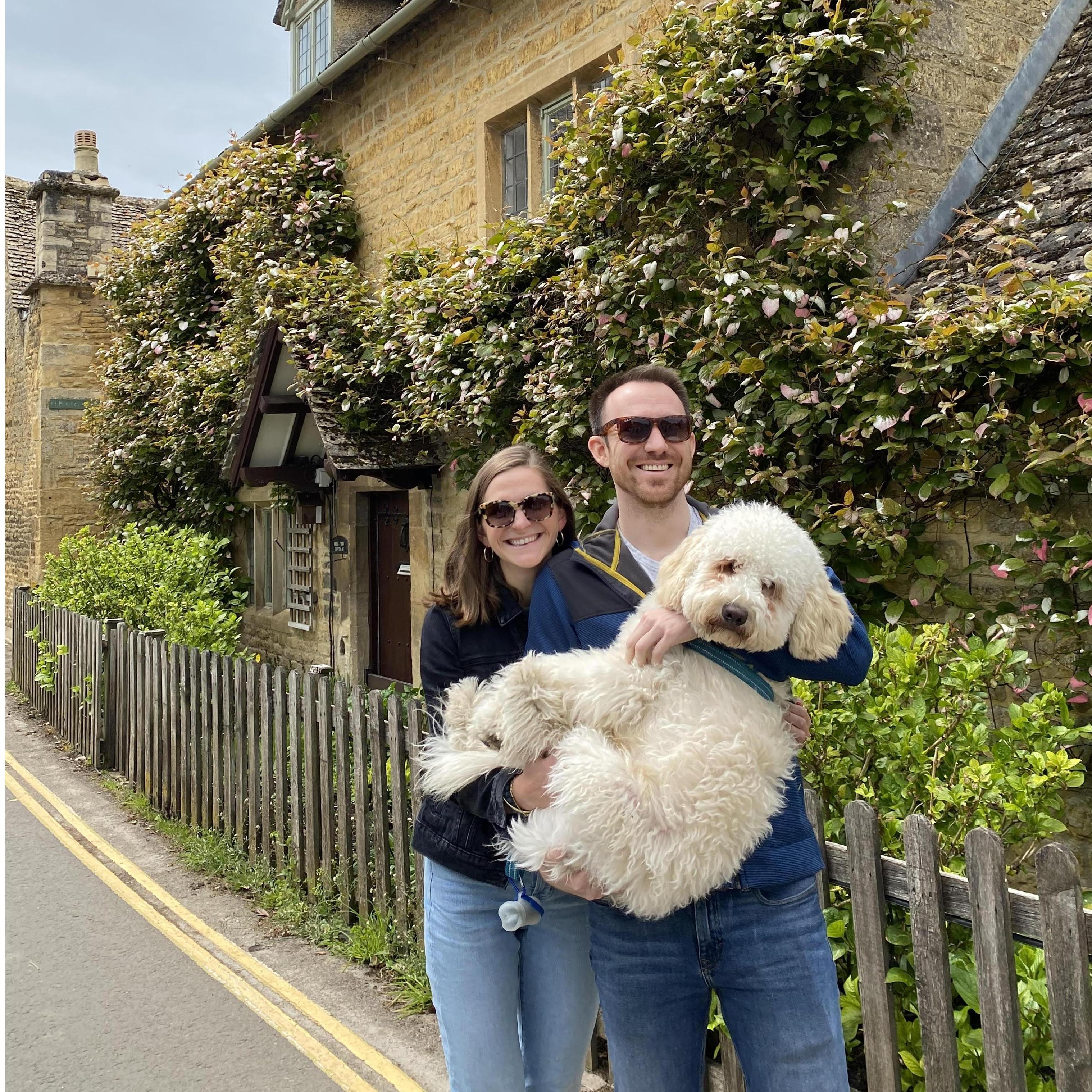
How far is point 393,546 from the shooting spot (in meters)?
10.9

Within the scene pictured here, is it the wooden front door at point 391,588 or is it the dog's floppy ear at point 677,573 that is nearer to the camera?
the dog's floppy ear at point 677,573

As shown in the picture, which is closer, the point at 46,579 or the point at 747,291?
the point at 747,291

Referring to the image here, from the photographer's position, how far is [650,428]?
2170 millimetres

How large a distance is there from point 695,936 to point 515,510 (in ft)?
3.60

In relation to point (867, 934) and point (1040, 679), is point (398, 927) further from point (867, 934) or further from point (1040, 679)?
point (1040, 679)

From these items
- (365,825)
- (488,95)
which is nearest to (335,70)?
(488,95)

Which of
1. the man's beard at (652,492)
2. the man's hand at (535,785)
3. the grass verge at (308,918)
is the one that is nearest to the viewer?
the man's hand at (535,785)

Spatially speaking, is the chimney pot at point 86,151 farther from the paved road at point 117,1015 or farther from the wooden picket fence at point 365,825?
the paved road at point 117,1015

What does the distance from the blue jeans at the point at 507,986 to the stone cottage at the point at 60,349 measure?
57.8 ft

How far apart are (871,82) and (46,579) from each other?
12.3 meters

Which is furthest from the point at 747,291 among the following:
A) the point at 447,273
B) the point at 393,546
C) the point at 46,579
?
the point at 46,579

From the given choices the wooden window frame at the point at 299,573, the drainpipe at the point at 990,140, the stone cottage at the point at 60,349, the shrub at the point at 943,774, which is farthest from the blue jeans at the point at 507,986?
the stone cottage at the point at 60,349

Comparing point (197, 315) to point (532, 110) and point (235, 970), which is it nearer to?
point (532, 110)

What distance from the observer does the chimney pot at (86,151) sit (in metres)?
19.3
